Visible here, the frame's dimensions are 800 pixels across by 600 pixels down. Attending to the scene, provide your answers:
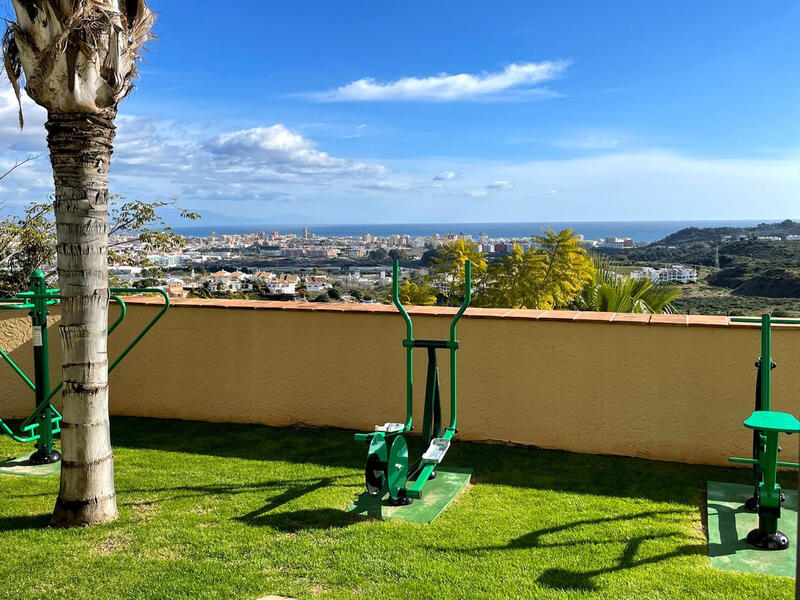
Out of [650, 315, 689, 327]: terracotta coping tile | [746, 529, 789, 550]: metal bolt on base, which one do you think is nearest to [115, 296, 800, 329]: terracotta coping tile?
[650, 315, 689, 327]: terracotta coping tile

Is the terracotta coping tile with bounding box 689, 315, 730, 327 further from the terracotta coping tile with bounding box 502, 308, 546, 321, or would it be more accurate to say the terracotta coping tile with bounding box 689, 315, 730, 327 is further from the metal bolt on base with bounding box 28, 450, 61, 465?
the metal bolt on base with bounding box 28, 450, 61, 465

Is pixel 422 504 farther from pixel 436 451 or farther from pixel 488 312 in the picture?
pixel 488 312

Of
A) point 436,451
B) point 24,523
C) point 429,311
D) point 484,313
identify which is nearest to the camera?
point 24,523

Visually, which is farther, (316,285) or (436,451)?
(316,285)

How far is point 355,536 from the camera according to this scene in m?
3.36

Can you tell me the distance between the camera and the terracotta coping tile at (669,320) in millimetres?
4496

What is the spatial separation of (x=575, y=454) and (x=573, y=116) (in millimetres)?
55870

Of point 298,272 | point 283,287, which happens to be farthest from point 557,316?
point 298,272

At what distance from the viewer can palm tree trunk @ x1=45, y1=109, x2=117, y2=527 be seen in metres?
3.34

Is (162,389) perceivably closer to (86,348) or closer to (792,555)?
(86,348)

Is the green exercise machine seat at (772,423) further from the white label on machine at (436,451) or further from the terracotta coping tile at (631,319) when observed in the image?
the white label on machine at (436,451)

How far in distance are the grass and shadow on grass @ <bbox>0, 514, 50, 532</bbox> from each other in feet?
0.04

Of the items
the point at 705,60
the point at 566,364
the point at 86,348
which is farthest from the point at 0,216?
the point at 705,60

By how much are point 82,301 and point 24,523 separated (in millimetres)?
1224
